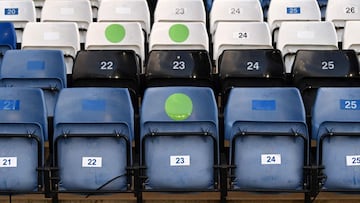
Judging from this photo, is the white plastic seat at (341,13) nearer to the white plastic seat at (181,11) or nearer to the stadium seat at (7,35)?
the white plastic seat at (181,11)

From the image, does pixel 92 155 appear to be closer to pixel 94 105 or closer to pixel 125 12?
pixel 94 105

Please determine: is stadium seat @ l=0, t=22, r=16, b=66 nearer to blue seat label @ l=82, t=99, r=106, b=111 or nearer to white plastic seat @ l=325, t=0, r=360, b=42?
blue seat label @ l=82, t=99, r=106, b=111

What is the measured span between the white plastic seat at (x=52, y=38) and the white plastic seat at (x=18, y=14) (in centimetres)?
37

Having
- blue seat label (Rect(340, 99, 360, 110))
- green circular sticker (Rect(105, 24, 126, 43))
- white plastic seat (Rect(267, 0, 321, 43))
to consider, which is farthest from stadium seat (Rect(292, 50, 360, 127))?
green circular sticker (Rect(105, 24, 126, 43))

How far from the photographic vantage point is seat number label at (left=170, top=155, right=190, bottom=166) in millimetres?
2154

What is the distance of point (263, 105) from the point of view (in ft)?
7.45

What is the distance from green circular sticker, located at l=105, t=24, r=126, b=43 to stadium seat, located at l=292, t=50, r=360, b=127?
89 cm

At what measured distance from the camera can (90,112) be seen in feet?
7.38

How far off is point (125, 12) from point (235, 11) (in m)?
0.61

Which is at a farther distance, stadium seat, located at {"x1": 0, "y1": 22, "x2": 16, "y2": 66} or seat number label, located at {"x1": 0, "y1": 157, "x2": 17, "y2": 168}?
stadium seat, located at {"x1": 0, "y1": 22, "x2": 16, "y2": 66}

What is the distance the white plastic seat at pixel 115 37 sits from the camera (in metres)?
3.04

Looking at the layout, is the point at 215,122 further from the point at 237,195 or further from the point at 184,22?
the point at 184,22

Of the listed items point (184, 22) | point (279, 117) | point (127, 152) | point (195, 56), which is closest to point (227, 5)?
point (184, 22)

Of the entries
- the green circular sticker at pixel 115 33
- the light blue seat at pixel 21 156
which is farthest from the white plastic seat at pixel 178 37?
the light blue seat at pixel 21 156
